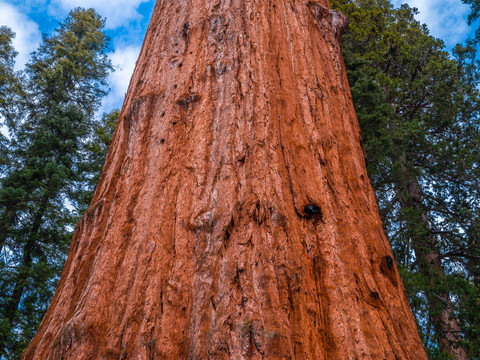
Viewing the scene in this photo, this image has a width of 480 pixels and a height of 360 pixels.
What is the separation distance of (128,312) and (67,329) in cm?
26

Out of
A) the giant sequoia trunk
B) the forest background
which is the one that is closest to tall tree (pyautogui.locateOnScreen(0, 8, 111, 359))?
the forest background

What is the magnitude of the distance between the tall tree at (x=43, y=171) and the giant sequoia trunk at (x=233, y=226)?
24.1 ft

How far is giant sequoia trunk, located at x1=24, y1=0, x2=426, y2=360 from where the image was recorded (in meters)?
1.42

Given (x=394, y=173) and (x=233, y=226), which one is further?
(x=394, y=173)

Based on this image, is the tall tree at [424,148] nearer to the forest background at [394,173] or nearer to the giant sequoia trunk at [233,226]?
the forest background at [394,173]

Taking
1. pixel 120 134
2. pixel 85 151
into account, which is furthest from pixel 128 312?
pixel 85 151

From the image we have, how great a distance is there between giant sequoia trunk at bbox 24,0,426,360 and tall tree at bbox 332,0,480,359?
5.94 meters

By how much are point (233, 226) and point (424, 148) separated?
1000 centimetres

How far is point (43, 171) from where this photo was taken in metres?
11.8

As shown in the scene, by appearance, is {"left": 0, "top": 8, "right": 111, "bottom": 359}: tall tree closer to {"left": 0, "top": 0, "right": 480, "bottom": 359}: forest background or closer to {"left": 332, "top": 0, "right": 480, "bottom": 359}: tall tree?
{"left": 0, "top": 0, "right": 480, "bottom": 359}: forest background

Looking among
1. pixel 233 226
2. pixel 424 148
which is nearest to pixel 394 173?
pixel 424 148

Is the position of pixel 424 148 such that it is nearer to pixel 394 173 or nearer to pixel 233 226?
pixel 394 173

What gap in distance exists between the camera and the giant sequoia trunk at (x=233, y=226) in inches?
55.9

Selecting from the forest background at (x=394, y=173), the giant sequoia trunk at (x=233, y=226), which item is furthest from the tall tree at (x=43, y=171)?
the giant sequoia trunk at (x=233, y=226)
